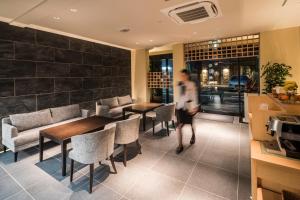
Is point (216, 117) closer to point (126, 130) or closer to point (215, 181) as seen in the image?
point (215, 181)

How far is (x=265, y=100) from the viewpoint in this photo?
2.36 meters

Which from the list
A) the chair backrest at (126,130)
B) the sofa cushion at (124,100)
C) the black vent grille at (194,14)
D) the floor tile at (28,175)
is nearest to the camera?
the floor tile at (28,175)

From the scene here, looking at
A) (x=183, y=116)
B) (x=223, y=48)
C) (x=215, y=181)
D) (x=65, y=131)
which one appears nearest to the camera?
(x=215, y=181)

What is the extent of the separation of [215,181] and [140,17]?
132 inches

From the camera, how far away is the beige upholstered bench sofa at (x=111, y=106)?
514 centimetres

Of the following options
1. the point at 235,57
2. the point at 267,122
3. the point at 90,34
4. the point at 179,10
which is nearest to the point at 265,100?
the point at 267,122

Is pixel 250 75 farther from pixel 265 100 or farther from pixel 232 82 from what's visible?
pixel 265 100

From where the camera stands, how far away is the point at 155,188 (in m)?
2.25

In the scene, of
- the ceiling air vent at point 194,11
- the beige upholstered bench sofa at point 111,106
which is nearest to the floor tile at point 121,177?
the beige upholstered bench sofa at point 111,106

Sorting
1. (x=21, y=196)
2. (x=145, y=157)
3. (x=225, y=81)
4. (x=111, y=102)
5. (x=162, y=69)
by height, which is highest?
(x=162, y=69)

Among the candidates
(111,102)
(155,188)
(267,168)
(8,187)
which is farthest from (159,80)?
(267,168)

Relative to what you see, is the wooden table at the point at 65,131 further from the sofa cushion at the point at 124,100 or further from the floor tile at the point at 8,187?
the sofa cushion at the point at 124,100

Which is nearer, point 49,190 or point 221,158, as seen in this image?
point 49,190

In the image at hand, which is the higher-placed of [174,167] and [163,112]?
[163,112]
